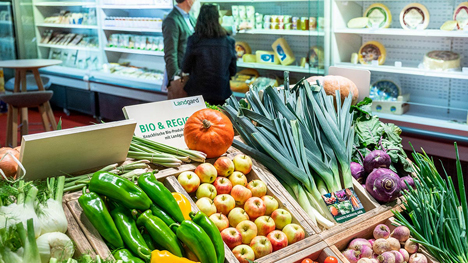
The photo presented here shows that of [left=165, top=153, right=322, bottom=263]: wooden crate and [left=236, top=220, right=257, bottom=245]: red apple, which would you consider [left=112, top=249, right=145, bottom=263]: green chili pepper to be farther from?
[left=236, top=220, right=257, bottom=245]: red apple

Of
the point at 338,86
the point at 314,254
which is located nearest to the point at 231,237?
the point at 314,254

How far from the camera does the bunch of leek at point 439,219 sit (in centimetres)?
151

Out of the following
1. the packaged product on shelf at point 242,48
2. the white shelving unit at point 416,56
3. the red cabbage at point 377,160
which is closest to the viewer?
the red cabbage at point 377,160

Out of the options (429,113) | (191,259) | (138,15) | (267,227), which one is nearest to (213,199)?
(267,227)

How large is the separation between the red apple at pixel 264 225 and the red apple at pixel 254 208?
29 millimetres

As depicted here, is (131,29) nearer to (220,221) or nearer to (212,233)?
(220,221)

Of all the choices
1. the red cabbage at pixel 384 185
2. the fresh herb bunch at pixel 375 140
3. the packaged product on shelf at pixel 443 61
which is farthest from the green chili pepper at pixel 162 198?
the packaged product on shelf at pixel 443 61

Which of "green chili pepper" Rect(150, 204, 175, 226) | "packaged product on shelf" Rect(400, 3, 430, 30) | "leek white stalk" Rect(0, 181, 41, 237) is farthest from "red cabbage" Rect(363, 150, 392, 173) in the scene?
"packaged product on shelf" Rect(400, 3, 430, 30)

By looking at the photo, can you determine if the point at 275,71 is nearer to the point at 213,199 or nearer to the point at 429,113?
the point at 429,113

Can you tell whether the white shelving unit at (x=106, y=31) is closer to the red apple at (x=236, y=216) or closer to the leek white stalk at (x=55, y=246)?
the red apple at (x=236, y=216)

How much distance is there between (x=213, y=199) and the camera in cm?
163

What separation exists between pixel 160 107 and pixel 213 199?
0.59m

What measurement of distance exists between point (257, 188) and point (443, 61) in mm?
2882

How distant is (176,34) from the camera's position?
462 cm
